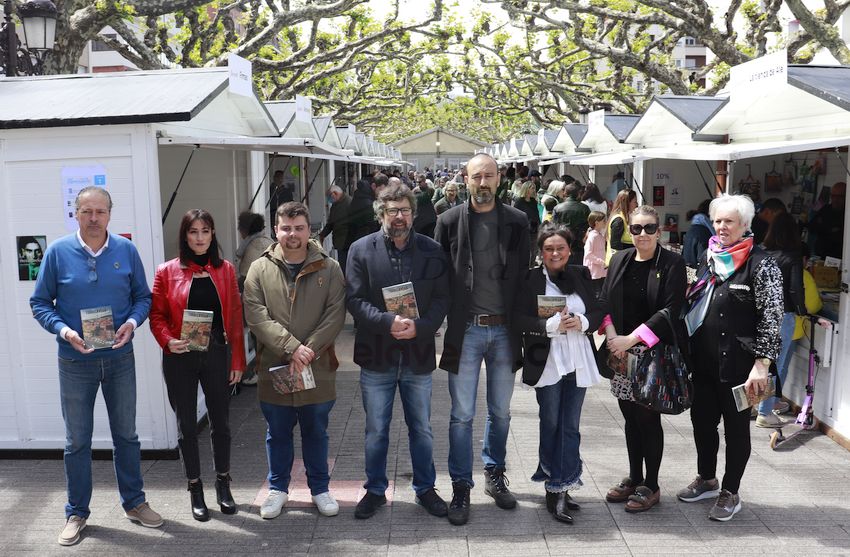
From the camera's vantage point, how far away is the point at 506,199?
15.1 m

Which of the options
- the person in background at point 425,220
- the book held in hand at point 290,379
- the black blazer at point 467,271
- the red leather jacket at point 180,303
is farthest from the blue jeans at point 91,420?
the person in background at point 425,220

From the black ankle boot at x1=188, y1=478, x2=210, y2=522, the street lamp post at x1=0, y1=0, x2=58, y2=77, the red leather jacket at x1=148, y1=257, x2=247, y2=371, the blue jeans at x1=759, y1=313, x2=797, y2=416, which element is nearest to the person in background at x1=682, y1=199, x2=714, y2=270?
the blue jeans at x1=759, y1=313, x2=797, y2=416

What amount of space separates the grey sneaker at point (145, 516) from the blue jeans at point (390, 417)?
1.20 m

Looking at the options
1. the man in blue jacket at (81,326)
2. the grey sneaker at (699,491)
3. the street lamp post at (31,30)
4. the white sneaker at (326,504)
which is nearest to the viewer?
the man in blue jacket at (81,326)

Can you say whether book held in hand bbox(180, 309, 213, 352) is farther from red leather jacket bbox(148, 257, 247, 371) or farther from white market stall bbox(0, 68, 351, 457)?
white market stall bbox(0, 68, 351, 457)

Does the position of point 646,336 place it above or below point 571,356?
above

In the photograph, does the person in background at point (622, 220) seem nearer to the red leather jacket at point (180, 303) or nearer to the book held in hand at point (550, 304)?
the book held in hand at point (550, 304)

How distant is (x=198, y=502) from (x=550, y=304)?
234 centimetres

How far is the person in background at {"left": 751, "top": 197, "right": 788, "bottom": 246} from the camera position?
20.4 feet

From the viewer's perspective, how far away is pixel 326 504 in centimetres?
414

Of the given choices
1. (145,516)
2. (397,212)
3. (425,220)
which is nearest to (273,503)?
(145,516)

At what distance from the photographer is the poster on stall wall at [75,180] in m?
4.79

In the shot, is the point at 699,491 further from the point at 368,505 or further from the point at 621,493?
the point at 368,505

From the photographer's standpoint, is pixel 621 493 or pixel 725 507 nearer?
pixel 725 507
